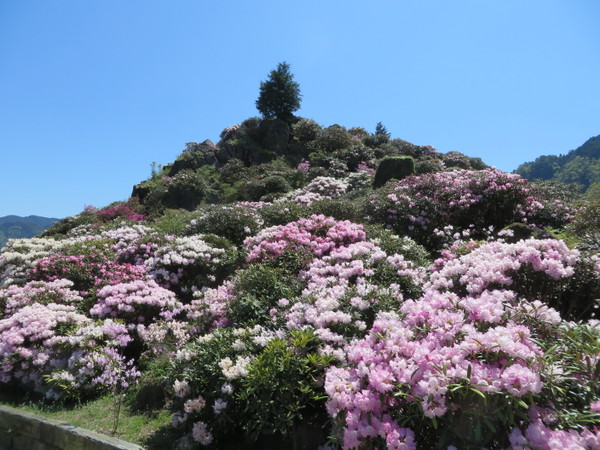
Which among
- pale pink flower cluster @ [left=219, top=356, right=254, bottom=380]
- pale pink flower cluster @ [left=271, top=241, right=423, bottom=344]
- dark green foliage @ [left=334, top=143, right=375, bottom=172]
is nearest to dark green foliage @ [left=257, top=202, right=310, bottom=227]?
pale pink flower cluster @ [left=271, top=241, right=423, bottom=344]

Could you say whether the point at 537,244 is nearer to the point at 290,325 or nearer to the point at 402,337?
the point at 402,337

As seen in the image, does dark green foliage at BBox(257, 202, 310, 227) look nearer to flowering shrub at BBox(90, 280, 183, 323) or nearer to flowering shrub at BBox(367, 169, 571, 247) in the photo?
flowering shrub at BBox(367, 169, 571, 247)

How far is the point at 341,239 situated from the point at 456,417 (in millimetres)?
5125

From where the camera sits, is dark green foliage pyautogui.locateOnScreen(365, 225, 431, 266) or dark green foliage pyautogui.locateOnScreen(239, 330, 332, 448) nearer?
dark green foliage pyautogui.locateOnScreen(239, 330, 332, 448)

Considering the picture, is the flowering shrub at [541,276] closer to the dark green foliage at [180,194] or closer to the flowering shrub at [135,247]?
the flowering shrub at [135,247]

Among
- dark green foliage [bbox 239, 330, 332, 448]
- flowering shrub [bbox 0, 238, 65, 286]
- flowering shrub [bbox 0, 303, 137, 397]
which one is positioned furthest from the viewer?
flowering shrub [bbox 0, 238, 65, 286]

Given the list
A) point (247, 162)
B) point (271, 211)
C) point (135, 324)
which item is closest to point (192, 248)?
point (135, 324)

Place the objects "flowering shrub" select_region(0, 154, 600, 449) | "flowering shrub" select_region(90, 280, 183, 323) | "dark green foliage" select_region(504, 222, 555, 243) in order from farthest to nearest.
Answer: "dark green foliage" select_region(504, 222, 555, 243) → "flowering shrub" select_region(90, 280, 183, 323) → "flowering shrub" select_region(0, 154, 600, 449)

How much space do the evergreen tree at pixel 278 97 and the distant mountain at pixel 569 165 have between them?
6503cm

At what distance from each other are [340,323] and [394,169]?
42.7ft

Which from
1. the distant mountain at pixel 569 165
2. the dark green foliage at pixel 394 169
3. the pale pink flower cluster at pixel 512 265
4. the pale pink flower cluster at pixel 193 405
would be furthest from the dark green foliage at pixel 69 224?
the distant mountain at pixel 569 165

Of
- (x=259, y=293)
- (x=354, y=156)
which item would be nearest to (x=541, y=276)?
(x=259, y=293)

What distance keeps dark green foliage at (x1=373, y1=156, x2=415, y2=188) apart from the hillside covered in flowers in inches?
171

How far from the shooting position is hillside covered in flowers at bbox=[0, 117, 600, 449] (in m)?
2.31
